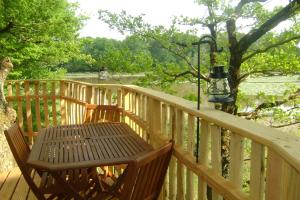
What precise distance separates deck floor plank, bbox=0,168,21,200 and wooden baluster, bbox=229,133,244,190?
2.66 m

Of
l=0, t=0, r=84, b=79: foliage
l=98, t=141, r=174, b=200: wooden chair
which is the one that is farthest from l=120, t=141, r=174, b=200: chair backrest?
l=0, t=0, r=84, b=79: foliage

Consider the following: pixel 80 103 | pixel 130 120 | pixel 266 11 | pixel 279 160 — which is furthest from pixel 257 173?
pixel 266 11

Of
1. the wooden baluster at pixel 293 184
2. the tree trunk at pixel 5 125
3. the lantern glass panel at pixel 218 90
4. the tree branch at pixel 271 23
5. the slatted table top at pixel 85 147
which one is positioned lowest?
the tree trunk at pixel 5 125

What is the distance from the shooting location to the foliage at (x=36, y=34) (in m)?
9.03

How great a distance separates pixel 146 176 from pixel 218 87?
766 millimetres

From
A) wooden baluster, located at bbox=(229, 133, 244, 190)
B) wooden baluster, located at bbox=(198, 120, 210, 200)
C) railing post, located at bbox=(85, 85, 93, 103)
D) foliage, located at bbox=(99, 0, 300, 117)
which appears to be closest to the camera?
wooden baluster, located at bbox=(229, 133, 244, 190)

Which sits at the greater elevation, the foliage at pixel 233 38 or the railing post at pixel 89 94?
the foliage at pixel 233 38

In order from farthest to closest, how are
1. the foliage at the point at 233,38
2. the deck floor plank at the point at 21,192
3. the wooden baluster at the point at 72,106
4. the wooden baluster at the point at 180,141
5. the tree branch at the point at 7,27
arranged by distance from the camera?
the tree branch at the point at 7,27, the foliage at the point at 233,38, the wooden baluster at the point at 72,106, the deck floor plank at the point at 21,192, the wooden baluster at the point at 180,141

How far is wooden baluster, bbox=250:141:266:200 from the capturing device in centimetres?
152

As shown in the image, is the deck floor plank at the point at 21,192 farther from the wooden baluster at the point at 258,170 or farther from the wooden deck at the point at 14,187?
the wooden baluster at the point at 258,170

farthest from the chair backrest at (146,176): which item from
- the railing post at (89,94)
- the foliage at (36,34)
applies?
the foliage at (36,34)

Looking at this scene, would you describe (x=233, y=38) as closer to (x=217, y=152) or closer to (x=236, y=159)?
(x=217, y=152)

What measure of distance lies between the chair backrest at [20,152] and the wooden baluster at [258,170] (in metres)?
1.57

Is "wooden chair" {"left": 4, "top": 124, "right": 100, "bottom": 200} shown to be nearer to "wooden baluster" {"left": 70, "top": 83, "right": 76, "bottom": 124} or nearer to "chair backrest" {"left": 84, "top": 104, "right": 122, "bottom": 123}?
"chair backrest" {"left": 84, "top": 104, "right": 122, "bottom": 123}
